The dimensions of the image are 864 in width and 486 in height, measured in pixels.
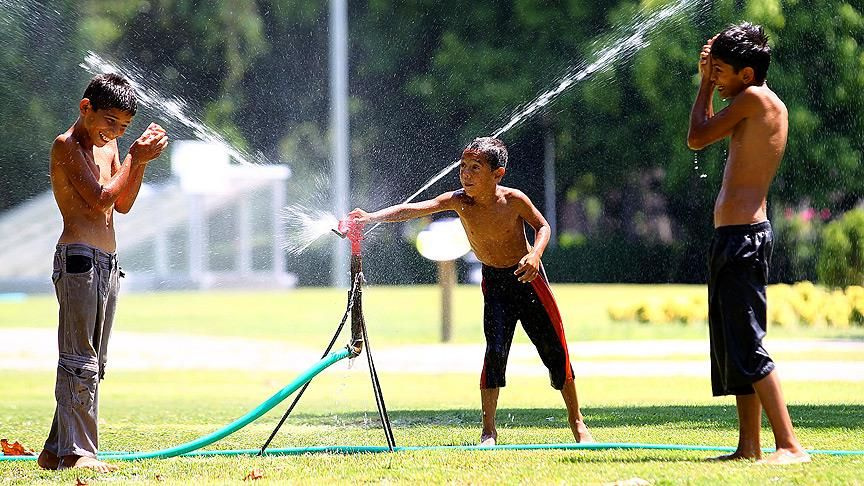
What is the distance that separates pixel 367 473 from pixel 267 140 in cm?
2723

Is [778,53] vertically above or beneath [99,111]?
above

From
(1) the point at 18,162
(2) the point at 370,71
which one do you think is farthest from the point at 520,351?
(1) the point at 18,162

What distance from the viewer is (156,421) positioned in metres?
8.09

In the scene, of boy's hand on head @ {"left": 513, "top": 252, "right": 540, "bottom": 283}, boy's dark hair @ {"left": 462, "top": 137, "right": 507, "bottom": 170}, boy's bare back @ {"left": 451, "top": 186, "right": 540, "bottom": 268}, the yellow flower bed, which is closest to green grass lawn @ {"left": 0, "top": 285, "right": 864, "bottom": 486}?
the yellow flower bed

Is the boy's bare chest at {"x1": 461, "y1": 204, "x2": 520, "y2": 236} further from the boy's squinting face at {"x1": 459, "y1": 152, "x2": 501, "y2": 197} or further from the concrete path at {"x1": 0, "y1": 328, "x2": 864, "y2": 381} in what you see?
the concrete path at {"x1": 0, "y1": 328, "x2": 864, "y2": 381}

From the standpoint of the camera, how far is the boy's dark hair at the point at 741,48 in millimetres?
5457

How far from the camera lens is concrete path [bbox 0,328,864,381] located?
11.8 m

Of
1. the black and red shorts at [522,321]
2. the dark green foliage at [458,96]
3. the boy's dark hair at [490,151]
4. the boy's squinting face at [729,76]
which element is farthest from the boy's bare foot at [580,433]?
the dark green foliage at [458,96]

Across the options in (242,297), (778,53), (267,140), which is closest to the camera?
(778,53)

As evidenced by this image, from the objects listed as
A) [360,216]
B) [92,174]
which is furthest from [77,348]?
[360,216]

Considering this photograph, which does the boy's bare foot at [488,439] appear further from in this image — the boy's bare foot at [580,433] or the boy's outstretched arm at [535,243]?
the boy's outstretched arm at [535,243]

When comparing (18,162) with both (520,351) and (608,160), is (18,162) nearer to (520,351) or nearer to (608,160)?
(608,160)

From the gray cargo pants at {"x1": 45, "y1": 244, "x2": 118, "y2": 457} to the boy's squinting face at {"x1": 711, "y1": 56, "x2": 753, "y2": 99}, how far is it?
265cm

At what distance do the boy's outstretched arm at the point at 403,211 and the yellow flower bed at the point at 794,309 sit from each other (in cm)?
1133
